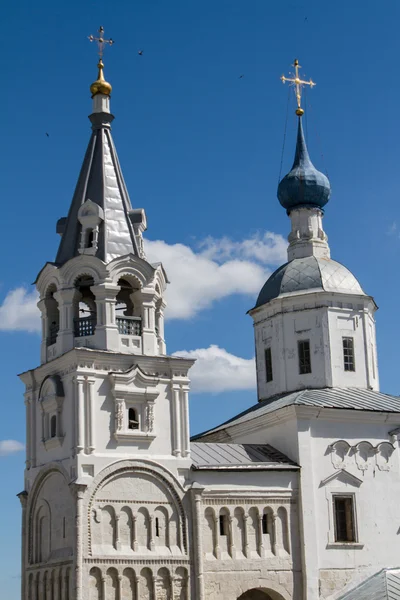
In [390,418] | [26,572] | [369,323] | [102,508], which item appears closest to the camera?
[102,508]

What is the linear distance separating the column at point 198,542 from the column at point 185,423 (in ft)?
2.76

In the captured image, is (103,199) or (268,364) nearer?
(103,199)

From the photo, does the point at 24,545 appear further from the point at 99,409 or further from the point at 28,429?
the point at 99,409

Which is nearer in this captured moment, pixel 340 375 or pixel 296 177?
pixel 340 375

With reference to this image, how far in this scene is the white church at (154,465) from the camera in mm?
21250

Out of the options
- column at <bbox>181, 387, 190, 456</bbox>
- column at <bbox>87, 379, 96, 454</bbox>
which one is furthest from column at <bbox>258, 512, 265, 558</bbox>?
column at <bbox>87, 379, 96, 454</bbox>

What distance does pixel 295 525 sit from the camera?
2312cm

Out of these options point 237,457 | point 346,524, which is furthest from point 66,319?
point 346,524

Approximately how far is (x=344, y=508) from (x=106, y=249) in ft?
26.6

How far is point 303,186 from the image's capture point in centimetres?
2820

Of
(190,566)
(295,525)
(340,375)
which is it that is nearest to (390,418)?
(340,375)

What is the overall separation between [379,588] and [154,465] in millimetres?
5659

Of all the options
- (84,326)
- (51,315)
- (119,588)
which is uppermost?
(51,315)

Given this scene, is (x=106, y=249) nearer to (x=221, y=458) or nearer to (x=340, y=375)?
(x=221, y=458)
